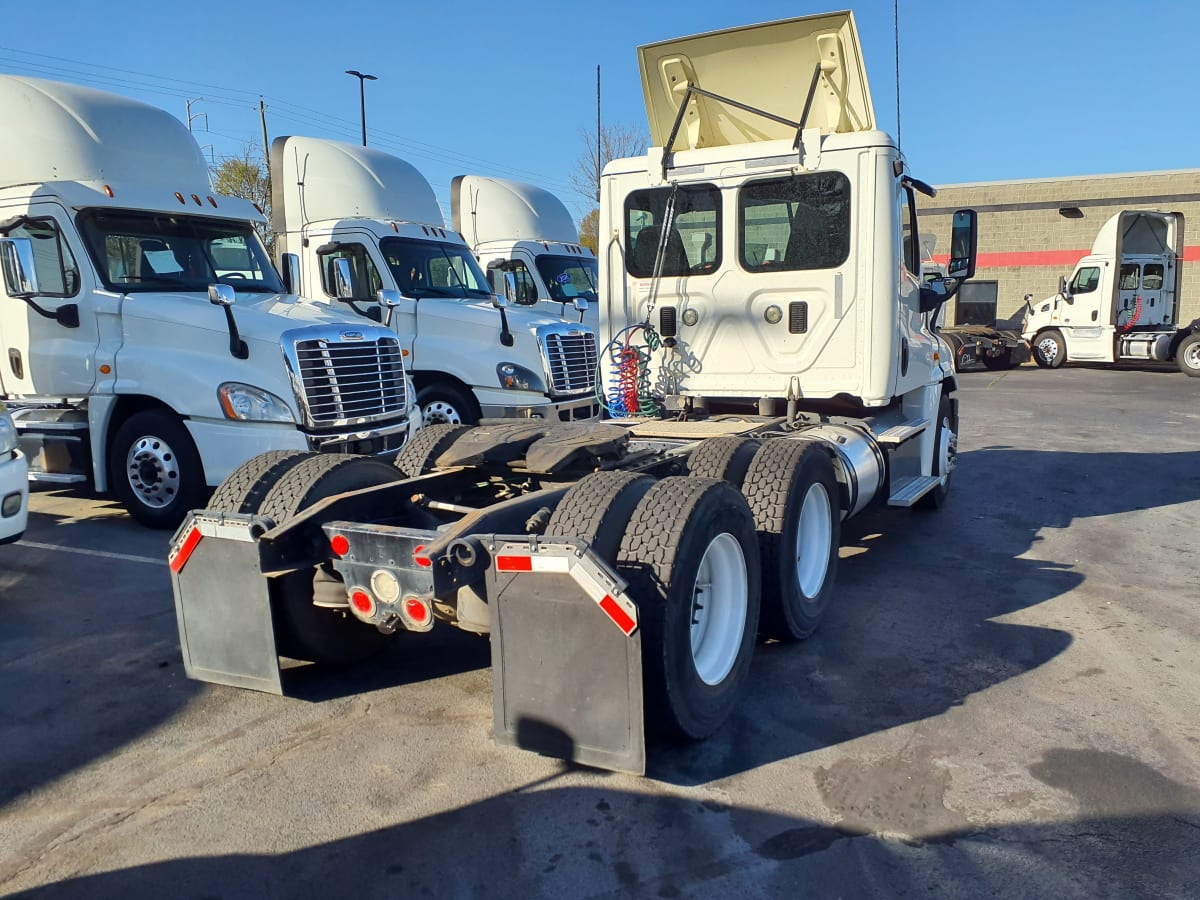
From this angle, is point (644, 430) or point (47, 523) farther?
point (47, 523)

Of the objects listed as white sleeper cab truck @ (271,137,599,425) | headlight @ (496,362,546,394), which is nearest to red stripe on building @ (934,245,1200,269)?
white sleeper cab truck @ (271,137,599,425)

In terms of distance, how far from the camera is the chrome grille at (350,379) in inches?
293

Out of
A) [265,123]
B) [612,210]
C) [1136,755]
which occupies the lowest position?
[1136,755]

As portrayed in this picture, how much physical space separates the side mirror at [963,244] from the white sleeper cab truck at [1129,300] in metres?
18.1

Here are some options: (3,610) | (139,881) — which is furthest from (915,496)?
(3,610)

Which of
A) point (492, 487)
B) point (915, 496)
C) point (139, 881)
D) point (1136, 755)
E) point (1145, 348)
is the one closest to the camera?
point (139, 881)

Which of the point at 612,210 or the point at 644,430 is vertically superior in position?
the point at 612,210

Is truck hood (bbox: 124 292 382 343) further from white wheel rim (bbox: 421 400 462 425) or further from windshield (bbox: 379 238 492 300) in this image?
windshield (bbox: 379 238 492 300)

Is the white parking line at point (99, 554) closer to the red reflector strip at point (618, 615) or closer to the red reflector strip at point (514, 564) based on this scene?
the red reflector strip at point (514, 564)

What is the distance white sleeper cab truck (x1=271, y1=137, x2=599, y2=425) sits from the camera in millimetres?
10406

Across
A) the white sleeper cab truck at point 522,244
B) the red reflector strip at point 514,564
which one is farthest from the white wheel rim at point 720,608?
the white sleeper cab truck at point 522,244

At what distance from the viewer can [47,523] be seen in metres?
7.80

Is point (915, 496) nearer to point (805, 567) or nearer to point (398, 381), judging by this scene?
point (805, 567)

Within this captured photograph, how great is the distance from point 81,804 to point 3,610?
2.77m
